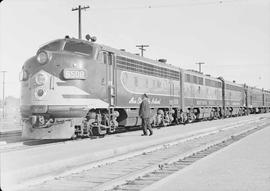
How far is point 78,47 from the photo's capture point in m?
15.7

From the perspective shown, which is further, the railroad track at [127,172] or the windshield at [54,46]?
the windshield at [54,46]

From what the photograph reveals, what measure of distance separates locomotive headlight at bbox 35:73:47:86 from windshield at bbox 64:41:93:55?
4.98ft

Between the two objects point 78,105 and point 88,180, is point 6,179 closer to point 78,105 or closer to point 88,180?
point 88,180

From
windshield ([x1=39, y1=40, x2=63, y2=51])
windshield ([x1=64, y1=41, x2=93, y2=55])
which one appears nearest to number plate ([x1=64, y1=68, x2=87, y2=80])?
windshield ([x1=64, y1=41, x2=93, y2=55])

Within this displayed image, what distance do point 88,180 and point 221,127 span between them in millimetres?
15965

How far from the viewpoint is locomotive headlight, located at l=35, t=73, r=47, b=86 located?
14508 mm

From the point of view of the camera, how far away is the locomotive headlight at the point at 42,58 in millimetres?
14703

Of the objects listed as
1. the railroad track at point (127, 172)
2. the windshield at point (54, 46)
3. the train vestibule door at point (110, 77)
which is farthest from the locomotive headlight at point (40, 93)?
the railroad track at point (127, 172)

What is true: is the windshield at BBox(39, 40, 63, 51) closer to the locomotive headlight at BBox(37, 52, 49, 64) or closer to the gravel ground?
the locomotive headlight at BBox(37, 52, 49, 64)

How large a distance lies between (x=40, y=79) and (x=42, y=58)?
0.77 metres

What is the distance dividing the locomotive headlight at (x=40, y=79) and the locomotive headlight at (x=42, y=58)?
483 mm

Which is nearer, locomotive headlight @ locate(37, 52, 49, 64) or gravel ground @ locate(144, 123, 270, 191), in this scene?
gravel ground @ locate(144, 123, 270, 191)

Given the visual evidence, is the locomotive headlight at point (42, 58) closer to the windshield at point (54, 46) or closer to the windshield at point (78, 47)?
the windshield at point (54, 46)

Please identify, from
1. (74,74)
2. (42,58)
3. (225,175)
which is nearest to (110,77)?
(74,74)
